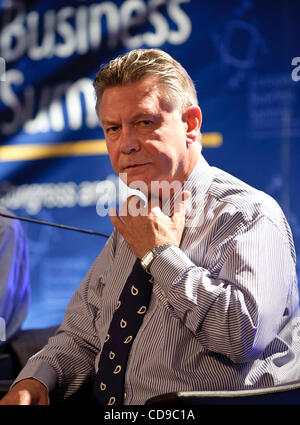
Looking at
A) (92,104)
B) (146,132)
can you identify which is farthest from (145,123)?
(92,104)

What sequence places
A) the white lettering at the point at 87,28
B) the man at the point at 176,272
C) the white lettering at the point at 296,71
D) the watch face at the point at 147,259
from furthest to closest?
the white lettering at the point at 87,28, the white lettering at the point at 296,71, the watch face at the point at 147,259, the man at the point at 176,272

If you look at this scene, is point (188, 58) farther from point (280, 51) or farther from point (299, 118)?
point (299, 118)

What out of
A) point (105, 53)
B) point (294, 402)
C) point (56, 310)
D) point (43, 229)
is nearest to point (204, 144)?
point (105, 53)

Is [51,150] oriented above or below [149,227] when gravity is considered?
below

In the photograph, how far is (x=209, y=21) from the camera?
119 inches

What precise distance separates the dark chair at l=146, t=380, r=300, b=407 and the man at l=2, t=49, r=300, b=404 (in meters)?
0.10

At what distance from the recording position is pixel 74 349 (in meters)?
1.74

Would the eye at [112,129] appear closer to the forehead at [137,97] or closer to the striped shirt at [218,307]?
the forehead at [137,97]

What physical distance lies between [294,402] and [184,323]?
306 millimetres

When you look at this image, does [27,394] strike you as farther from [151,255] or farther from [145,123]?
[145,123]

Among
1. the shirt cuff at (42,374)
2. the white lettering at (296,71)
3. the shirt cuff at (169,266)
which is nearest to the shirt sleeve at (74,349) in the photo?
the shirt cuff at (42,374)

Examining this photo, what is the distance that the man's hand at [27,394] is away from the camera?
1.53 metres

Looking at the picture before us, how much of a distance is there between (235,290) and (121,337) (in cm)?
40

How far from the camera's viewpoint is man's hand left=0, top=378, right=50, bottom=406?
1.53 meters
